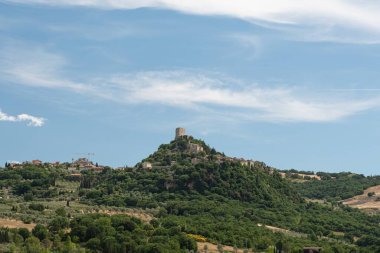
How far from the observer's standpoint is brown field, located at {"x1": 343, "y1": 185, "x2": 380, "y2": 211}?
16262 cm

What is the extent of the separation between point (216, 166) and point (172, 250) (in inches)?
2273

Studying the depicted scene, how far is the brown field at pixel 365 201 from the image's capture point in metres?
163

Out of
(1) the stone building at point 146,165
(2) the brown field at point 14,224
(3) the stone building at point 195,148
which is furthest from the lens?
(3) the stone building at point 195,148

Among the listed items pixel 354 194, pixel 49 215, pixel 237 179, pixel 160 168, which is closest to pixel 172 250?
pixel 49 215

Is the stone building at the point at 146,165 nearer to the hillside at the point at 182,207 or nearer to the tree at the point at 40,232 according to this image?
the hillside at the point at 182,207

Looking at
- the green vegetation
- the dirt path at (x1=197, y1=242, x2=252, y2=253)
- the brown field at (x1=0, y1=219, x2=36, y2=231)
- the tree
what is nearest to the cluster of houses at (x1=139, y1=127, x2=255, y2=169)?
the green vegetation

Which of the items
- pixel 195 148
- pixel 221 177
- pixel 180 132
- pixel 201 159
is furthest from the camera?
pixel 180 132

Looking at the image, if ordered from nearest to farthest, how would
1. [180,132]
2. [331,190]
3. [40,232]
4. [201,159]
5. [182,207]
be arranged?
1. [40,232]
2. [182,207]
3. [201,159]
4. [180,132]
5. [331,190]

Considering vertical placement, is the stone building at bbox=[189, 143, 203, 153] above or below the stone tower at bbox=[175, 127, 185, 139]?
below

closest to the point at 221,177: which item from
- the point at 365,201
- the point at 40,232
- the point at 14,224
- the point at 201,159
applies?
the point at 201,159

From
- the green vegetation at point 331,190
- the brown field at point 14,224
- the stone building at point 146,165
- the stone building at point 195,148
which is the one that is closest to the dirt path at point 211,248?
the brown field at point 14,224

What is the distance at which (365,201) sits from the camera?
17100 centimetres

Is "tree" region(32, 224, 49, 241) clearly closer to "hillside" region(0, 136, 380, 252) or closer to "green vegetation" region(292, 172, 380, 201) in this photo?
"hillside" region(0, 136, 380, 252)

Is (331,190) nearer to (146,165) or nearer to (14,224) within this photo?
(146,165)
